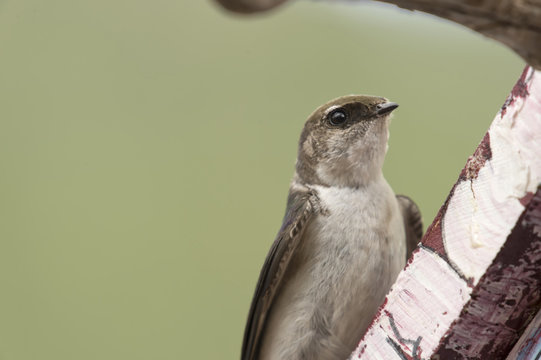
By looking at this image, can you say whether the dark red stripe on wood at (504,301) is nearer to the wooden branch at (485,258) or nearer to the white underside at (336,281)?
the wooden branch at (485,258)

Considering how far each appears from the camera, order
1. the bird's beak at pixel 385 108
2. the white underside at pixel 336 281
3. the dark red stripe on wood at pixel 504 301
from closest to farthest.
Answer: the dark red stripe on wood at pixel 504 301, the white underside at pixel 336 281, the bird's beak at pixel 385 108

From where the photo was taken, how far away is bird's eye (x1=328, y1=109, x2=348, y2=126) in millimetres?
1528

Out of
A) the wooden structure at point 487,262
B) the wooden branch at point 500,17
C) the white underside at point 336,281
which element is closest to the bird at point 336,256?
the white underside at point 336,281

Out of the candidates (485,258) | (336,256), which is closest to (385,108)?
(336,256)

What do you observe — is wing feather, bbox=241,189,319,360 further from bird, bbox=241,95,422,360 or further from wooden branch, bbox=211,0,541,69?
wooden branch, bbox=211,0,541,69

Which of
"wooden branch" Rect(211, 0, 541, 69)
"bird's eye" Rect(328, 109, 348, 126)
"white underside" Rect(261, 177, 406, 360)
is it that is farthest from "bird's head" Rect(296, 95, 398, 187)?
"wooden branch" Rect(211, 0, 541, 69)

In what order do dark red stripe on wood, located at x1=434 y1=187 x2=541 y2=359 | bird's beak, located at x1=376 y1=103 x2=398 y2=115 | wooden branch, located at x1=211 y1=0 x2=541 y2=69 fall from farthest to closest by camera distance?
bird's beak, located at x1=376 y1=103 x2=398 y2=115, dark red stripe on wood, located at x1=434 y1=187 x2=541 y2=359, wooden branch, located at x1=211 y1=0 x2=541 y2=69

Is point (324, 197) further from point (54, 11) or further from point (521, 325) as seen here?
point (54, 11)

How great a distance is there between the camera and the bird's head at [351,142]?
1.48m

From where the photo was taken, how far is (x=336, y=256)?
1.33 metres

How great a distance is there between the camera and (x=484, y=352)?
0.89 meters

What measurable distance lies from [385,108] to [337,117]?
0.42 feet

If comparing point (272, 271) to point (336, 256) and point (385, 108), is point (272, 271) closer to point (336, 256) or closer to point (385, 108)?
point (336, 256)

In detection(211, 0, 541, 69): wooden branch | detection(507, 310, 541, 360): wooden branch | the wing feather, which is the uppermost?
detection(211, 0, 541, 69): wooden branch
